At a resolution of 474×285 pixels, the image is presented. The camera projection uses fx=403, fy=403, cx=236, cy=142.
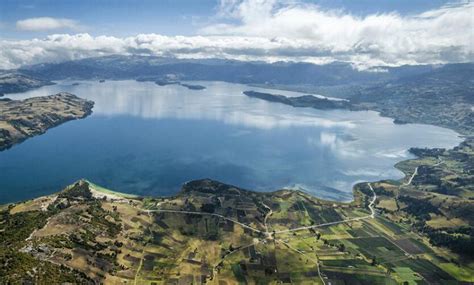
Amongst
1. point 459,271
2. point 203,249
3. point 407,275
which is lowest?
point 203,249

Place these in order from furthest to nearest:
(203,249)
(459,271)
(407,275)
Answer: (203,249) < (459,271) < (407,275)

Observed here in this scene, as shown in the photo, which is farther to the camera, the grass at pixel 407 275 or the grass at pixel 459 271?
the grass at pixel 459 271

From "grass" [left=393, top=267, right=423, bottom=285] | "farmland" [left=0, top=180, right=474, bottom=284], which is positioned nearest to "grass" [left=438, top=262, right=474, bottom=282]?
"farmland" [left=0, top=180, right=474, bottom=284]

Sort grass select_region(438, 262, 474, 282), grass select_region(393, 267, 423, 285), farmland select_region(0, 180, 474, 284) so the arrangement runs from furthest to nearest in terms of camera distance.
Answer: grass select_region(438, 262, 474, 282) < grass select_region(393, 267, 423, 285) < farmland select_region(0, 180, 474, 284)

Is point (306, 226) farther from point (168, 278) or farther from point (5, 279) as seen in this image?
point (5, 279)

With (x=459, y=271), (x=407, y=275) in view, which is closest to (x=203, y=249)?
(x=407, y=275)

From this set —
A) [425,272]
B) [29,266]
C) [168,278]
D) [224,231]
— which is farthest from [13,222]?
[425,272]

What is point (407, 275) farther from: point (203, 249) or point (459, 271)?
point (203, 249)

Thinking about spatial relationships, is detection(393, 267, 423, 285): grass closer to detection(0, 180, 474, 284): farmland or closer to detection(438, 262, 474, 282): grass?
detection(0, 180, 474, 284): farmland

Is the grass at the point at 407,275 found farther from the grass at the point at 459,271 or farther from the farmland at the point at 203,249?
the grass at the point at 459,271

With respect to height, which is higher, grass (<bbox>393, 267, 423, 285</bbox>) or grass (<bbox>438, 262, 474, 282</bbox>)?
grass (<bbox>438, 262, 474, 282</bbox>)

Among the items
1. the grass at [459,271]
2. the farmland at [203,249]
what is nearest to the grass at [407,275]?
the farmland at [203,249]
